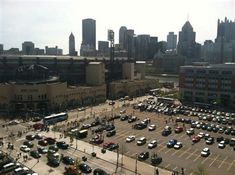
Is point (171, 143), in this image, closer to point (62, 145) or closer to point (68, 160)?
point (62, 145)

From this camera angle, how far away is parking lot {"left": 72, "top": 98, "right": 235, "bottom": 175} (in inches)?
1435

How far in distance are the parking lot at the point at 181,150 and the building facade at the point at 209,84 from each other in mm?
21096

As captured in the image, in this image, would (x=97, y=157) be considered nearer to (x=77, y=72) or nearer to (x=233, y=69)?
(x=233, y=69)

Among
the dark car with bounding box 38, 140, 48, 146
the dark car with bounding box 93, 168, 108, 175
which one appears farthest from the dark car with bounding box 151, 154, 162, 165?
the dark car with bounding box 38, 140, 48, 146

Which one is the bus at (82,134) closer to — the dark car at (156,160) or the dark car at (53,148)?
the dark car at (53,148)

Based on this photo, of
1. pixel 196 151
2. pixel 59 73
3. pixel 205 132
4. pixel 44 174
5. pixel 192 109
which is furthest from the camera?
pixel 59 73

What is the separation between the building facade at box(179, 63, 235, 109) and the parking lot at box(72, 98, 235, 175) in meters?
21.1

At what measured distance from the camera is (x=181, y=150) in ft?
138

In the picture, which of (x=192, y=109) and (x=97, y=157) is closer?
(x=97, y=157)

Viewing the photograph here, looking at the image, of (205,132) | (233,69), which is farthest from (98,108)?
(233,69)

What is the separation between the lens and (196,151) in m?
41.9

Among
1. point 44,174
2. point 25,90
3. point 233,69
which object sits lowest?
point 44,174

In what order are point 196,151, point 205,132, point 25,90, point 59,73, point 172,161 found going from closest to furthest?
point 172,161, point 196,151, point 205,132, point 25,90, point 59,73

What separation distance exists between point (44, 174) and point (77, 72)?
180 ft
